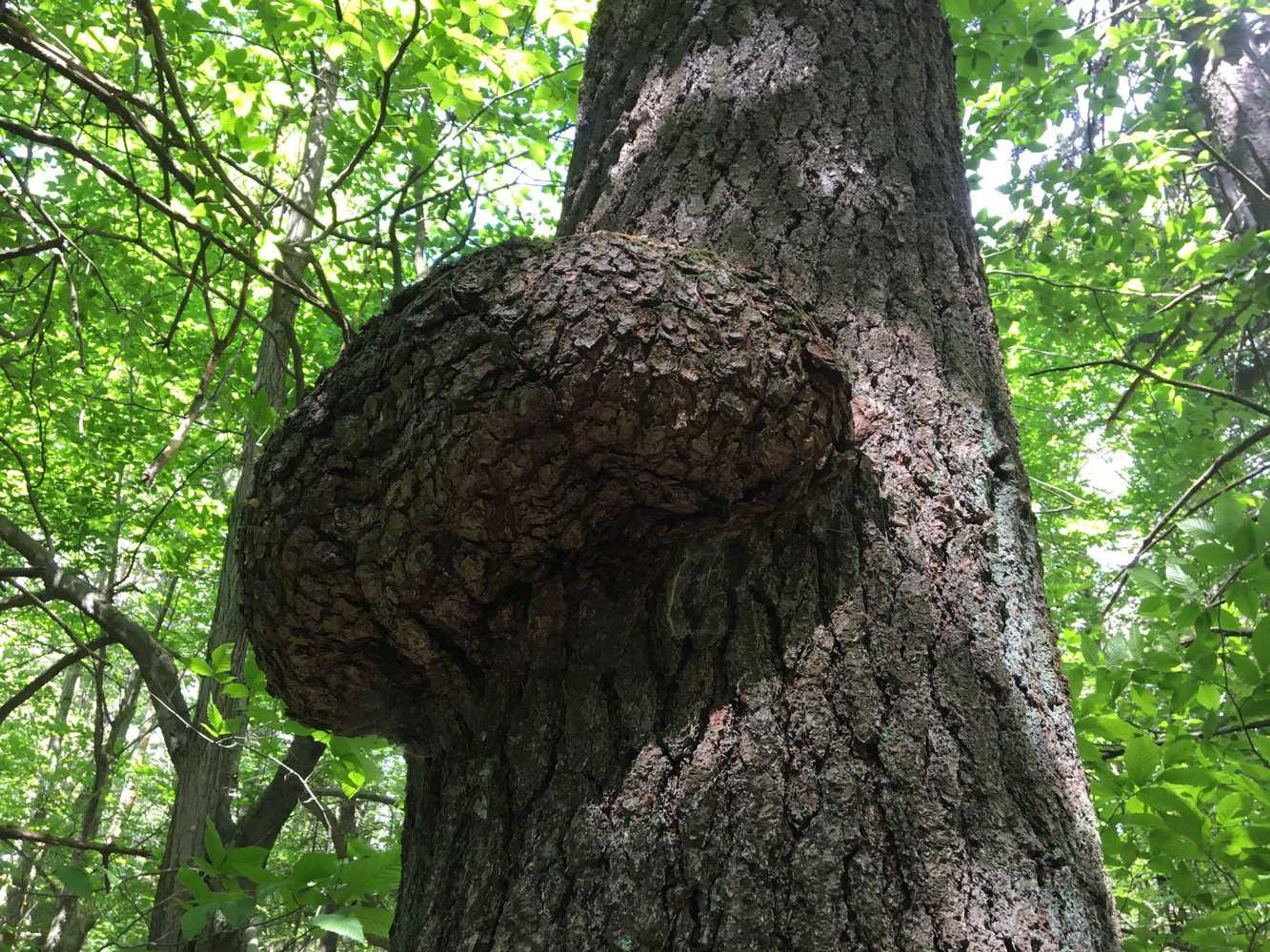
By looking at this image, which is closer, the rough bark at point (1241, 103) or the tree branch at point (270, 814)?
the tree branch at point (270, 814)

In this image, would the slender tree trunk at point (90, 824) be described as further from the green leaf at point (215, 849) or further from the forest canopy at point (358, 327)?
the green leaf at point (215, 849)

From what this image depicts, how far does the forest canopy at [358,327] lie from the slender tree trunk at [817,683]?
1.79 ft

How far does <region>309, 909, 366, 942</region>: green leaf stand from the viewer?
1430mm

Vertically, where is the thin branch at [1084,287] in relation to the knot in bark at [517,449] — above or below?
above

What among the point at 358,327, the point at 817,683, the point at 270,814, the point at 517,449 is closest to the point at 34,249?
the point at 358,327

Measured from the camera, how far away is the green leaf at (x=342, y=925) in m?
1.43

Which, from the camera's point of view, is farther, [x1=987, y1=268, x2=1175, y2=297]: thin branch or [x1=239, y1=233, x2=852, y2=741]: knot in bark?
[x1=987, y1=268, x2=1175, y2=297]: thin branch

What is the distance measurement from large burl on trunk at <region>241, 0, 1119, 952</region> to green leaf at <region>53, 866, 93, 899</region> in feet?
4.37

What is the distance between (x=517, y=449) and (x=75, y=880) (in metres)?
1.91

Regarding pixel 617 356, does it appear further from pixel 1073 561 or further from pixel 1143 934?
pixel 1073 561

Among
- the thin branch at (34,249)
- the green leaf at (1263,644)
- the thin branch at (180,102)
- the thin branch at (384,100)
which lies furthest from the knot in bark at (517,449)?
the thin branch at (34,249)

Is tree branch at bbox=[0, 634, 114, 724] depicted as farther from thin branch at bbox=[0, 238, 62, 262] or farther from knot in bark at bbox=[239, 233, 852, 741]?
knot in bark at bbox=[239, 233, 852, 741]

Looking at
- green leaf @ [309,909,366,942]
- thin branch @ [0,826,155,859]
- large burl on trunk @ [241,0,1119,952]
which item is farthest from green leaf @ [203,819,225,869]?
thin branch @ [0,826,155,859]

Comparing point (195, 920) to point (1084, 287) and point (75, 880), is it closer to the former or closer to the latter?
point (75, 880)
